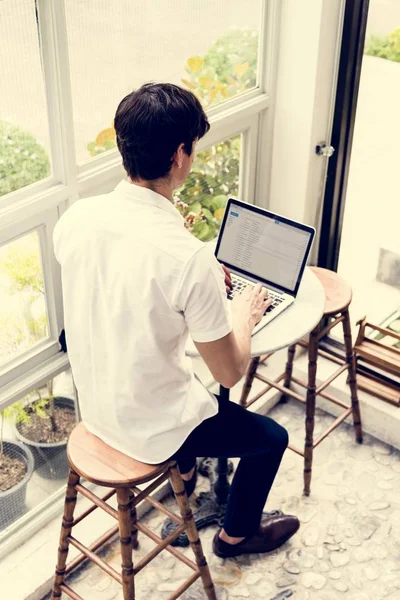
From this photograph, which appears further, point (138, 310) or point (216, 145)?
point (216, 145)

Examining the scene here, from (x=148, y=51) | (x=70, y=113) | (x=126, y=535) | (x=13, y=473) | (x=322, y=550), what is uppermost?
(x=148, y=51)

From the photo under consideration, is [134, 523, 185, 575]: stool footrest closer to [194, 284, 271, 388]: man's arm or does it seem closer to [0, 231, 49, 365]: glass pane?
[194, 284, 271, 388]: man's arm

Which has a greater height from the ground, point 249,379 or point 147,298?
point 147,298

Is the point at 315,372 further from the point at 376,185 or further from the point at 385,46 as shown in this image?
the point at 385,46

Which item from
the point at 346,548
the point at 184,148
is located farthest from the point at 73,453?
the point at 346,548

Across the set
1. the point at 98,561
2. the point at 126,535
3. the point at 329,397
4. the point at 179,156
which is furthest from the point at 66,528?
the point at 329,397

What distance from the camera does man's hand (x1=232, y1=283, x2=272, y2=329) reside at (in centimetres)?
224

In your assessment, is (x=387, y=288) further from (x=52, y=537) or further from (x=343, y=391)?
(x=52, y=537)

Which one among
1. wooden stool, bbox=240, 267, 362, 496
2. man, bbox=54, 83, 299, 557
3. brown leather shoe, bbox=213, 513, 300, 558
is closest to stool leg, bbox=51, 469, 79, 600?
man, bbox=54, 83, 299, 557

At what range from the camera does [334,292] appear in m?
2.91

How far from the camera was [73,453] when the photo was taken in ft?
6.99

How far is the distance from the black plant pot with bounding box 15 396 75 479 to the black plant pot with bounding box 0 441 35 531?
0.03m

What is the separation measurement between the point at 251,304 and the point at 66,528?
846mm

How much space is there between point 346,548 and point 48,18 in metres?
2.00
